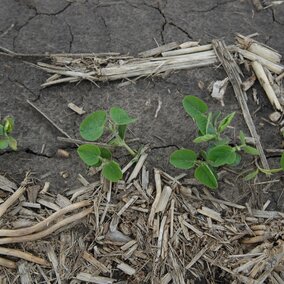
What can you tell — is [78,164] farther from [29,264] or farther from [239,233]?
[239,233]

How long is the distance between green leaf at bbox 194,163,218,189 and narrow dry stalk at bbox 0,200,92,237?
0.45 metres

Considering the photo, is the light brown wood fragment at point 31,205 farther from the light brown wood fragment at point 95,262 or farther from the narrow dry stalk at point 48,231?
the light brown wood fragment at point 95,262

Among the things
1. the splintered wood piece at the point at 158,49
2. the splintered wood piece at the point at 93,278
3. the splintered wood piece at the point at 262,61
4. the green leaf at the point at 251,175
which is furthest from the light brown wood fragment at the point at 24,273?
the splintered wood piece at the point at 262,61

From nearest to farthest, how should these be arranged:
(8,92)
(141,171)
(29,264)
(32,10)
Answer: (29,264) < (141,171) < (8,92) < (32,10)

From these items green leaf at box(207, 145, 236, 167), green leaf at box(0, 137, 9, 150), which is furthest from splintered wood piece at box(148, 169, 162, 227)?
green leaf at box(0, 137, 9, 150)

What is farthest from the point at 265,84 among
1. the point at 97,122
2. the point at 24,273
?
the point at 24,273

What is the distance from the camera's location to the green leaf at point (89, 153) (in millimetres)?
2090

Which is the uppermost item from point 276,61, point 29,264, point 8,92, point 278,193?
point 276,61

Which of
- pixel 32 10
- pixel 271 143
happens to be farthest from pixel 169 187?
pixel 32 10

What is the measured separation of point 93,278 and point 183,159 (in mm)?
579

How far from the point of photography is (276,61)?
246 centimetres

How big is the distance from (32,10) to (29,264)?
1.21m

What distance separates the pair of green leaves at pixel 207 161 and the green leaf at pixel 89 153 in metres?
0.29

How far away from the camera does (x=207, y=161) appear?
217cm
